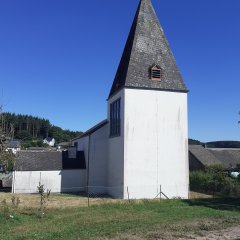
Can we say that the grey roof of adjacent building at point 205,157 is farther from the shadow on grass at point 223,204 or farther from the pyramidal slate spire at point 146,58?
the shadow on grass at point 223,204

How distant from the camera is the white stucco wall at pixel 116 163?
26856 mm

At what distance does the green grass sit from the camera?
12641 millimetres

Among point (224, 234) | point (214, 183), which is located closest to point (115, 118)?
point (214, 183)

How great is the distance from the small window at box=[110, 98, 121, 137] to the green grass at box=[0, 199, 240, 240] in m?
8.47

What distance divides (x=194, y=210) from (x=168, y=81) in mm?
12108

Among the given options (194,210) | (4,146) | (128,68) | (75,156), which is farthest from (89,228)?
(75,156)

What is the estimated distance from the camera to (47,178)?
31.5 meters

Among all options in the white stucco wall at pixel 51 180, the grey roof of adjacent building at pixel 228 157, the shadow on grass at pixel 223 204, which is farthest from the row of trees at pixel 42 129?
the shadow on grass at pixel 223 204

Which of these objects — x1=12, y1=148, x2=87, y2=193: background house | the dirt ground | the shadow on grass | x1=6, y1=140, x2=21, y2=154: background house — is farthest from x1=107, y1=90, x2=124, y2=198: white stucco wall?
the dirt ground

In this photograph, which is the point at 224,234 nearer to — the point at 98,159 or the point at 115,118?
the point at 115,118

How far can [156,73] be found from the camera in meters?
28.1

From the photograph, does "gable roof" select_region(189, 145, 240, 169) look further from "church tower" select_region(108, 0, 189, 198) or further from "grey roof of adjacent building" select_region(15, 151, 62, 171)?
"grey roof of adjacent building" select_region(15, 151, 62, 171)

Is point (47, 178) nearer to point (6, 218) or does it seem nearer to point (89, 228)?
point (6, 218)

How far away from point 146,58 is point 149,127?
589cm
